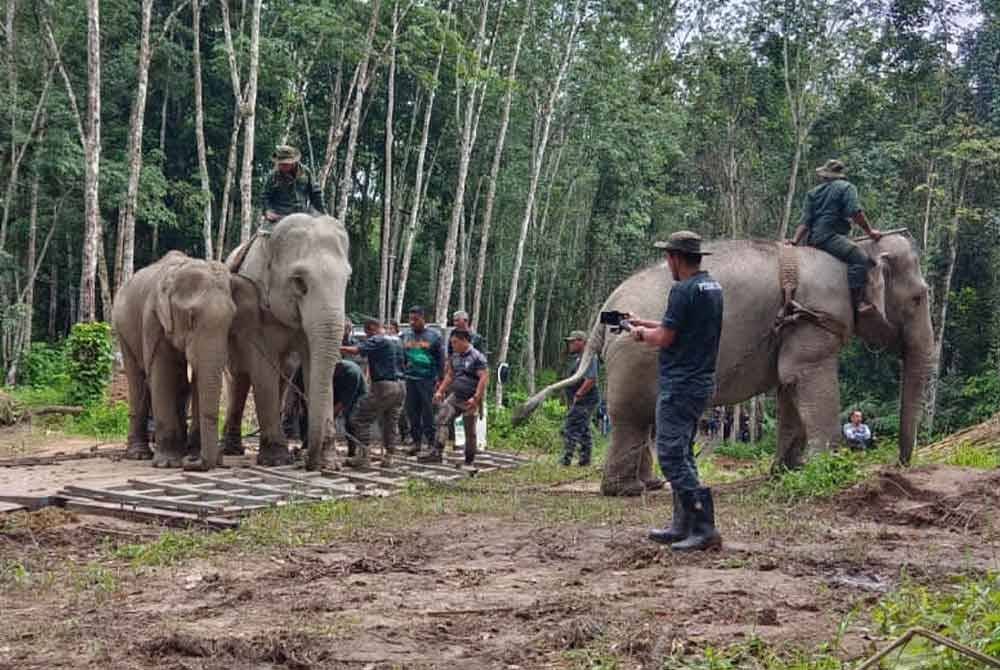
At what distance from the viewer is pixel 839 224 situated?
10.5 metres

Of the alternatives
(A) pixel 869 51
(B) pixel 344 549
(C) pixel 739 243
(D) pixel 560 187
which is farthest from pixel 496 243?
(B) pixel 344 549

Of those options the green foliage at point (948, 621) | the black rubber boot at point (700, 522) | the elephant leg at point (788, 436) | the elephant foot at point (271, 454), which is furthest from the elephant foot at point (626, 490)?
the green foliage at point (948, 621)

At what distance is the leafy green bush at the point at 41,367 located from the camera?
2217cm

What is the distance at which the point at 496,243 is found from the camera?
138 ft

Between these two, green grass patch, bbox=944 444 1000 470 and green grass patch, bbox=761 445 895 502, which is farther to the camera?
green grass patch, bbox=944 444 1000 470

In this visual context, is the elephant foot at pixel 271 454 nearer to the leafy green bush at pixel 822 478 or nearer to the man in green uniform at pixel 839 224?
the leafy green bush at pixel 822 478

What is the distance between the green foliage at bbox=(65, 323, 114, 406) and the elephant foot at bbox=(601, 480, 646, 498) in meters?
11.6

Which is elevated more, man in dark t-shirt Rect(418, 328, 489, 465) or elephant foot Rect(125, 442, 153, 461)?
man in dark t-shirt Rect(418, 328, 489, 465)

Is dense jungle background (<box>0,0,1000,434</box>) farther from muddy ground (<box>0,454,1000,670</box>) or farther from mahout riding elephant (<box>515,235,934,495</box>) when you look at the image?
muddy ground (<box>0,454,1000,670</box>)

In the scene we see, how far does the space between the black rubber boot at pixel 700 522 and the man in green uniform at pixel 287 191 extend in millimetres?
7030

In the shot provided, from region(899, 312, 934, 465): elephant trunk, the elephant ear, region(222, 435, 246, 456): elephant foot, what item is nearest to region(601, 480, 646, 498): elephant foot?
region(899, 312, 934, 465): elephant trunk

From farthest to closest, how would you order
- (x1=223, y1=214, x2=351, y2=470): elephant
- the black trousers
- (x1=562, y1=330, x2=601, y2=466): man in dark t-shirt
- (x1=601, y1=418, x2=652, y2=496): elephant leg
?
(x1=562, y1=330, x2=601, y2=466): man in dark t-shirt, the black trousers, (x1=223, y1=214, x2=351, y2=470): elephant, (x1=601, y1=418, x2=652, y2=496): elephant leg

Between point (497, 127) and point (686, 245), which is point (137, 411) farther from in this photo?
point (497, 127)

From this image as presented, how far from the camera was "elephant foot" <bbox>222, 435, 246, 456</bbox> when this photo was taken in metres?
13.0
